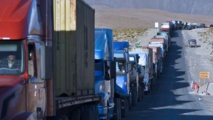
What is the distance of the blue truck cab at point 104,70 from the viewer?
19.8m

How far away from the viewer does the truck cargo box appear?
13.3m

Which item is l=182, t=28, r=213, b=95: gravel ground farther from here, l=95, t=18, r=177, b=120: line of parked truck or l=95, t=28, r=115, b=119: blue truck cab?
l=95, t=28, r=115, b=119: blue truck cab

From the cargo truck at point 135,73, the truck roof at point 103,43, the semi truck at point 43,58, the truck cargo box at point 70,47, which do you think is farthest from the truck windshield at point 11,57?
the cargo truck at point 135,73

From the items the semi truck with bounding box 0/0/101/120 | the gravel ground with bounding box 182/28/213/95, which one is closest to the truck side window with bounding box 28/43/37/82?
the semi truck with bounding box 0/0/101/120

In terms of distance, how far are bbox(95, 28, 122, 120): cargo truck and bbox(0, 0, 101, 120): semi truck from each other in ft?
12.7

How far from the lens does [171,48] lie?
283 feet

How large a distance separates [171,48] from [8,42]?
7772cm

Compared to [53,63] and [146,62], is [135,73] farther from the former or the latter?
[53,63]

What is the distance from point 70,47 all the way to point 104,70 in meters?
6.94

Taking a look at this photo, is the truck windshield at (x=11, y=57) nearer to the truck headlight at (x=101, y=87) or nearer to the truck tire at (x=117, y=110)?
Result: the truck headlight at (x=101, y=87)

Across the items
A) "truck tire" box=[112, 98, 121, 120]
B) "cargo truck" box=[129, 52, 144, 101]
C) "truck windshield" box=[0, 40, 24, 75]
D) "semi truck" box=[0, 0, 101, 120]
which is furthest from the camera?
"cargo truck" box=[129, 52, 144, 101]

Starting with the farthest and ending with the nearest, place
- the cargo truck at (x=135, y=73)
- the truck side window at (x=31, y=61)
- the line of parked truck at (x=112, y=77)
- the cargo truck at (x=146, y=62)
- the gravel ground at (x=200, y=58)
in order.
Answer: the gravel ground at (x=200, y=58) → the cargo truck at (x=146, y=62) → the cargo truck at (x=135, y=73) → the line of parked truck at (x=112, y=77) → the truck side window at (x=31, y=61)

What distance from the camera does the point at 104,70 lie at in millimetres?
20562

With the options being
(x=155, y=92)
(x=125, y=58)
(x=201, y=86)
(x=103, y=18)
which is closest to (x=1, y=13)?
(x=125, y=58)
